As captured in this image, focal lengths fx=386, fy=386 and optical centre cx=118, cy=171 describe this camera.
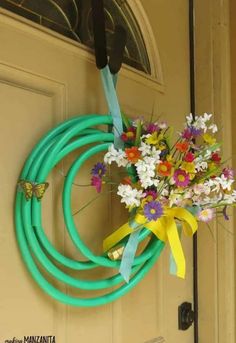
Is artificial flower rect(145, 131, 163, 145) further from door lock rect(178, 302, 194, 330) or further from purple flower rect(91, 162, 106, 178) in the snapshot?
door lock rect(178, 302, 194, 330)

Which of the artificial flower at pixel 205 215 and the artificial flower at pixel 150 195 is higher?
the artificial flower at pixel 150 195

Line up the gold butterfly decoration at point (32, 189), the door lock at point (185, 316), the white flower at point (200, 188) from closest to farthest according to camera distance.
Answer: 1. the gold butterfly decoration at point (32, 189)
2. the white flower at point (200, 188)
3. the door lock at point (185, 316)

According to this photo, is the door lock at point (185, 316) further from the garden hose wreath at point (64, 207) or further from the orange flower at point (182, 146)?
the orange flower at point (182, 146)

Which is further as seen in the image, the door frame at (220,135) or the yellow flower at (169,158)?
the door frame at (220,135)

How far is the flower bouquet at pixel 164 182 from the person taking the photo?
682mm

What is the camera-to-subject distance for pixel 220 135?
1.10 meters

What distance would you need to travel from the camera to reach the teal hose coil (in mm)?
642

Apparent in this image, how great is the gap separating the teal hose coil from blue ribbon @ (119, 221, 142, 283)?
0.07 ft

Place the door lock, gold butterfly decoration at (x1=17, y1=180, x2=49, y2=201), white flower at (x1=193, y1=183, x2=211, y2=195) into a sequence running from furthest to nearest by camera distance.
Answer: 1. the door lock
2. white flower at (x1=193, y1=183, x2=211, y2=195)
3. gold butterfly decoration at (x1=17, y1=180, x2=49, y2=201)

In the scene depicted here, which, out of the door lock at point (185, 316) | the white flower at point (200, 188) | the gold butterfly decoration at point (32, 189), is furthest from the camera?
the door lock at point (185, 316)

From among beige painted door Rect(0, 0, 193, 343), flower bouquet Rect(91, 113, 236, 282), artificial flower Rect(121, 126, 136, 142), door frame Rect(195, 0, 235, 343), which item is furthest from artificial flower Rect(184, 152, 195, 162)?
door frame Rect(195, 0, 235, 343)

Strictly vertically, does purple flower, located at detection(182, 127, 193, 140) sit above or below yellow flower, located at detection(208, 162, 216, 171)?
above

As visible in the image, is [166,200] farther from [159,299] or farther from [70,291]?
[159,299]

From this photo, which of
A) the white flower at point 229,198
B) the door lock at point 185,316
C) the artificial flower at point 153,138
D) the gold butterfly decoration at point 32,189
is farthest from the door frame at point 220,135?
the gold butterfly decoration at point 32,189
